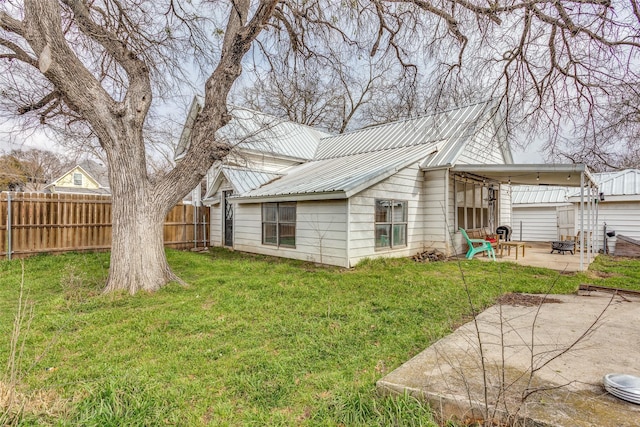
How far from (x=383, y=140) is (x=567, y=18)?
918cm

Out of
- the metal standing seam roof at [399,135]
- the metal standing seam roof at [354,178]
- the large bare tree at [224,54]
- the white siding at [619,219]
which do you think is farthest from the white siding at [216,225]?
the white siding at [619,219]

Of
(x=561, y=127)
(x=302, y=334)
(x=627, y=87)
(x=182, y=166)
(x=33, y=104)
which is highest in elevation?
(x=33, y=104)

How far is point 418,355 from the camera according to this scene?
3.15 meters

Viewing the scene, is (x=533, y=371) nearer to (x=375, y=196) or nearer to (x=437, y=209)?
(x=375, y=196)

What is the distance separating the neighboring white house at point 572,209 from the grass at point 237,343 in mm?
6394

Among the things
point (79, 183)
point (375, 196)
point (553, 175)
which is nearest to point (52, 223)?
point (375, 196)

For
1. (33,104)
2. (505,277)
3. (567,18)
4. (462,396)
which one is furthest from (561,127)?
(33,104)

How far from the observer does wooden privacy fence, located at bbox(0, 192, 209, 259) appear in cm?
911

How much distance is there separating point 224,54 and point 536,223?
1529cm

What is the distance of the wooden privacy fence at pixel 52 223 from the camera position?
911 cm

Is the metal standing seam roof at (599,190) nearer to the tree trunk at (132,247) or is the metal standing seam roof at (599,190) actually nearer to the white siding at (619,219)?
the white siding at (619,219)

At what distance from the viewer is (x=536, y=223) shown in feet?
50.2

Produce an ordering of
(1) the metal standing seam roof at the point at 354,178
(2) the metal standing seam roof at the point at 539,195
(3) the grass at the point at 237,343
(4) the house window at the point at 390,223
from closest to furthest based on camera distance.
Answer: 1. (3) the grass at the point at 237,343
2. (1) the metal standing seam roof at the point at 354,178
3. (4) the house window at the point at 390,223
4. (2) the metal standing seam roof at the point at 539,195

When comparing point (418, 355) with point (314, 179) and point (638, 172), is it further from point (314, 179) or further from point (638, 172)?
point (638, 172)
